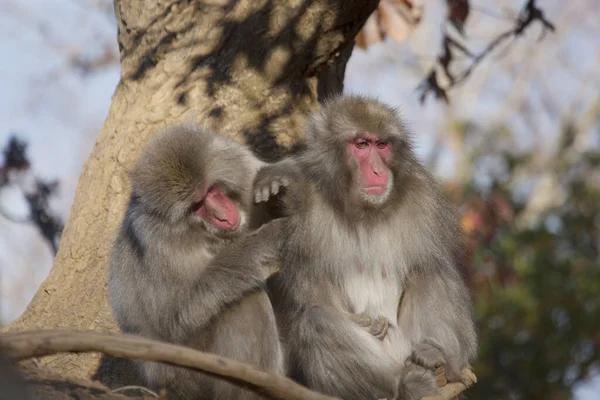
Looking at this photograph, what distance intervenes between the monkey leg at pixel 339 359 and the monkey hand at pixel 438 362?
196 millimetres

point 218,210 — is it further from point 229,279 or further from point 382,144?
point 382,144

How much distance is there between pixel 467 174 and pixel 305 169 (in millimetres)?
8317

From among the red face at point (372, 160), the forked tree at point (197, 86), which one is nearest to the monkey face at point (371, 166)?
the red face at point (372, 160)

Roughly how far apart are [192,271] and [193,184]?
49cm

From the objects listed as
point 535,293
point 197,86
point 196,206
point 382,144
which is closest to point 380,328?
point 382,144

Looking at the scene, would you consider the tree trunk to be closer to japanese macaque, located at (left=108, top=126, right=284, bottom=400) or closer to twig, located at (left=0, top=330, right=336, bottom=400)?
japanese macaque, located at (left=108, top=126, right=284, bottom=400)

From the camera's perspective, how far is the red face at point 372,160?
495 cm

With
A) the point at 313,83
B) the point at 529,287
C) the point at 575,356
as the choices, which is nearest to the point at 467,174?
the point at 529,287

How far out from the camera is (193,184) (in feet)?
16.6

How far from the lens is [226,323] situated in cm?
500

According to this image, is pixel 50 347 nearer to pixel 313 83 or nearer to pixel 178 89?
pixel 178 89

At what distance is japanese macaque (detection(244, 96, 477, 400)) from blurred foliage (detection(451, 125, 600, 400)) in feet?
19.7

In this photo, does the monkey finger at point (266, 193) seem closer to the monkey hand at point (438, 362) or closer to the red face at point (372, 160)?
the red face at point (372, 160)

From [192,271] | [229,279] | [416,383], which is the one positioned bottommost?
[416,383]
